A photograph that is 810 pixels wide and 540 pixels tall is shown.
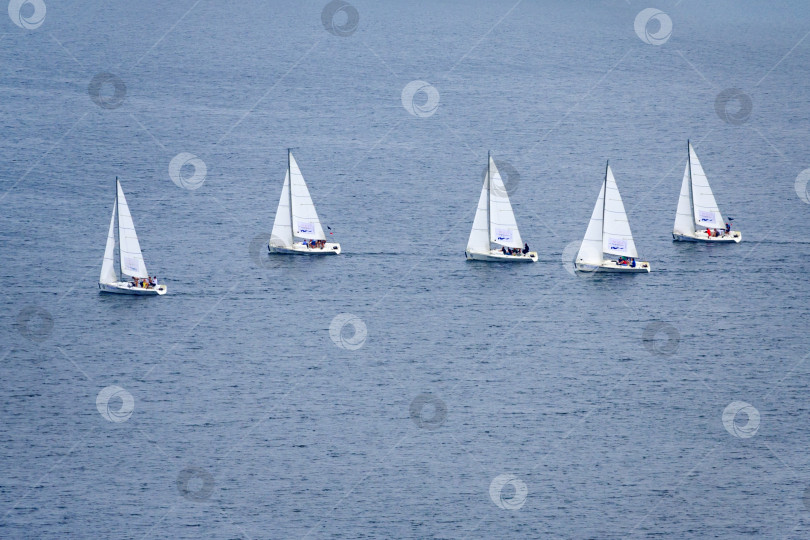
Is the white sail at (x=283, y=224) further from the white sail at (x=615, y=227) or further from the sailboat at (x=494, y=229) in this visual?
the white sail at (x=615, y=227)

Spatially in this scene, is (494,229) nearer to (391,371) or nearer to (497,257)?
(497,257)

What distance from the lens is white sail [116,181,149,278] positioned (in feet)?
449

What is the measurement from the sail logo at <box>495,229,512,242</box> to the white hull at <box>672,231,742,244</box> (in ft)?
75.4

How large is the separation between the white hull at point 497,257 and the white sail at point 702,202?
22.6 metres

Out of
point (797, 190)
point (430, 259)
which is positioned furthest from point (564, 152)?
point (430, 259)

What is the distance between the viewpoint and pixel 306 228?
14962 centimetres

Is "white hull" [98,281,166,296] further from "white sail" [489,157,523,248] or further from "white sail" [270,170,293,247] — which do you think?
"white sail" [489,157,523,248]

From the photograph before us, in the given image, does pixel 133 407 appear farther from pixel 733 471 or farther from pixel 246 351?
pixel 733 471

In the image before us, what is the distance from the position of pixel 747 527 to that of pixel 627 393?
22366 millimetres

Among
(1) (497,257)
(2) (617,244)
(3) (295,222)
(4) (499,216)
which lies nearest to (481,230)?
(4) (499,216)

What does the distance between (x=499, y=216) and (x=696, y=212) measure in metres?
26.8

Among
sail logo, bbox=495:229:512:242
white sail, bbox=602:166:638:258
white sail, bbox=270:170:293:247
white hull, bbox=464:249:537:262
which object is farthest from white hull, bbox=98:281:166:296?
white sail, bbox=602:166:638:258

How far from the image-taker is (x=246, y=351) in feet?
422

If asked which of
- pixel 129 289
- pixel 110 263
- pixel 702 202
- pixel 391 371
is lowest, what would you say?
pixel 391 371
